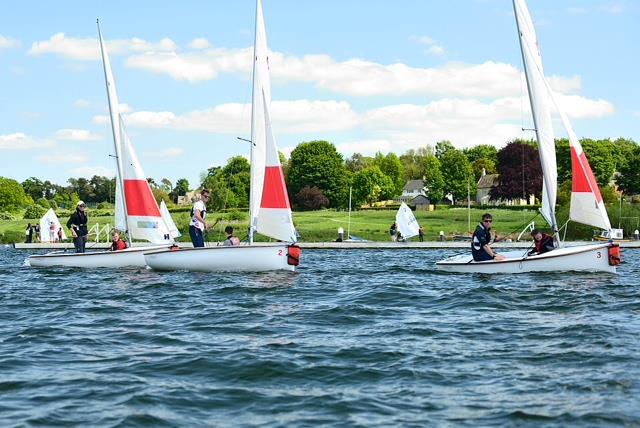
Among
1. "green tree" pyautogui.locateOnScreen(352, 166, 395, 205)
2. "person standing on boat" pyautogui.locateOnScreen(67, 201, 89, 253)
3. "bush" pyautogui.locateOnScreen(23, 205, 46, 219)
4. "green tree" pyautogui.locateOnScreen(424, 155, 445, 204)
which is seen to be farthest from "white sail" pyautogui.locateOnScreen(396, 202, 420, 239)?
"green tree" pyautogui.locateOnScreen(424, 155, 445, 204)

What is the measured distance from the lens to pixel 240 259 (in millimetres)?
25859

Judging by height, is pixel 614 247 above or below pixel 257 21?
below

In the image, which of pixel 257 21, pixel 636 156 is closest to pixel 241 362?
pixel 257 21

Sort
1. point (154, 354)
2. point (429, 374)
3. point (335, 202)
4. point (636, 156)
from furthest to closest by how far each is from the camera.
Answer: point (335, 202) < point (636, 156) < point (154, 354) < point (429, 374)

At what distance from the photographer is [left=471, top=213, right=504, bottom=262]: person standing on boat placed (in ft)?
81.3

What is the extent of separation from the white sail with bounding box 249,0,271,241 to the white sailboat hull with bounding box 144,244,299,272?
4.63ft

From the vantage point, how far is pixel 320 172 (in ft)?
437

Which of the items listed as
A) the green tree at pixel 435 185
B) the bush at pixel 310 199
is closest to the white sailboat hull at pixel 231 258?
the bush at pixel 310 199

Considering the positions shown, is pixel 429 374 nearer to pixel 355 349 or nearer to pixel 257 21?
pixel 355 349

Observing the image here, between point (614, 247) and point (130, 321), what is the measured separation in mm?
14842

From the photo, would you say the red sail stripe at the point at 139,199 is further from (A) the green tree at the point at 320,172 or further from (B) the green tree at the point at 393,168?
(B) the green tree at the point at 393,168

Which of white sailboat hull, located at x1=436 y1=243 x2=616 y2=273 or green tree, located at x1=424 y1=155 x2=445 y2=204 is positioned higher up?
green tree, located at x1=424 y1=155 x2=445 y2=204

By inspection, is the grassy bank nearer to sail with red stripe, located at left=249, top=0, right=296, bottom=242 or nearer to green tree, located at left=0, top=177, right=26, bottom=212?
sail with red stripe, located at left=249, top=0, right=296, bottom=242

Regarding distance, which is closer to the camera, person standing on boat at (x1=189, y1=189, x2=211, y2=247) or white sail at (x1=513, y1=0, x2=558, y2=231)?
person standing on boat at (x1=189, y1=189, x2=211, y2=247)
